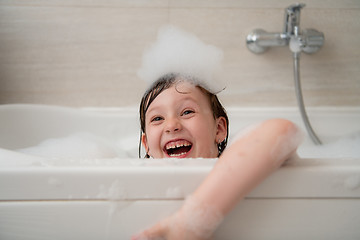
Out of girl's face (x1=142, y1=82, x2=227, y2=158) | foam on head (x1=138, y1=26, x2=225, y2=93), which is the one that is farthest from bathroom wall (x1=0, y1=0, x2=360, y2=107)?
girl's face (x1=142, y1=82, x2=227, y2=158)

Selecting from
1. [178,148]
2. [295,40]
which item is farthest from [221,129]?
[295,40]

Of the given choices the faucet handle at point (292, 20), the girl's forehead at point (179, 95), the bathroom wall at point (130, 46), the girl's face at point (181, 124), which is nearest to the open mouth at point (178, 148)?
the girl's face at point (181, 124)

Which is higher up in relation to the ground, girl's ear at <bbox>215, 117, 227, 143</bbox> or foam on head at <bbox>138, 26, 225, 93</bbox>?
foam on head at <bbox>138, 26, 225, 93</bbox>

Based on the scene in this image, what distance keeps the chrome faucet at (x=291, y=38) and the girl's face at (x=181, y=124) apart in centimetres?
56

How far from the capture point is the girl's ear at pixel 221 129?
89 centimetres

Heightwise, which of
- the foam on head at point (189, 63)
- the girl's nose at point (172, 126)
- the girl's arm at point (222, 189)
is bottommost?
the girl's arm at point (222, 189)

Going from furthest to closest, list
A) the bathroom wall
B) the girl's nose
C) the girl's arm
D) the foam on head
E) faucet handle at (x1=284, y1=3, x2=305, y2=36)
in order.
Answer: the bathroom wall
faucet handle at (x1=284, y1=3, x2=305, y2=36)
the foam on head
the girl's nose
the girl's arm

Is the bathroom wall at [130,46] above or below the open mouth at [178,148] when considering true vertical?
above

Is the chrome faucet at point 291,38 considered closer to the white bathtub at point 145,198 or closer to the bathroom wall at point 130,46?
the bathroom wall at point 130,46

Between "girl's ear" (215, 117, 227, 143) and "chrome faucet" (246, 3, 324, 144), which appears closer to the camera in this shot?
"girl's ear" (215, 117, 227, 143)

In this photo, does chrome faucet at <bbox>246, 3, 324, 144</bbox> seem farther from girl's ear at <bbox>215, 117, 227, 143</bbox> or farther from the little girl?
the little girl

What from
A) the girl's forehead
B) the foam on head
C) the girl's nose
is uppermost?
the foam on head

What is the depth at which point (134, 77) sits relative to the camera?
1363 mm

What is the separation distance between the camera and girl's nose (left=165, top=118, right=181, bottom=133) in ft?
2.51
